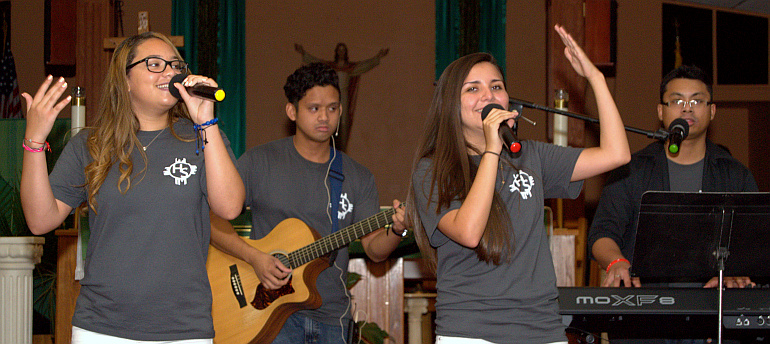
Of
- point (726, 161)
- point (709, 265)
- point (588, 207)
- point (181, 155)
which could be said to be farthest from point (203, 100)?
point (588, 207)

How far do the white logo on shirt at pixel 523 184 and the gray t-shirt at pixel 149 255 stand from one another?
876 millimetres

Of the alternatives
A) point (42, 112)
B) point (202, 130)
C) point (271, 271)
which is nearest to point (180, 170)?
point (202, 130)

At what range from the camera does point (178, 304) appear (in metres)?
1.81

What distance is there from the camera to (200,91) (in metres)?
1.79

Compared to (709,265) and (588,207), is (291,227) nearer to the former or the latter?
(709,265)


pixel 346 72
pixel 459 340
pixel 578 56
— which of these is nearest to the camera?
pixel 459 340

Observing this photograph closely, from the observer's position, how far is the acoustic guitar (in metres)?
2.86

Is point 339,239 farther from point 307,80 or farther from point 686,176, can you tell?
point 686,176

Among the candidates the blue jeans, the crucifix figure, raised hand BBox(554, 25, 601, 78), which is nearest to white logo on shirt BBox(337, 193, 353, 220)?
the blue jeans

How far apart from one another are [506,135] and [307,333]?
1428 millimetres

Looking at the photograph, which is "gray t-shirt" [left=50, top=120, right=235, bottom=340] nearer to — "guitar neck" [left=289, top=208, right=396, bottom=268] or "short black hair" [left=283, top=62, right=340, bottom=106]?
"guitar neck" [left=289, top=208, right=396, bottom=268]

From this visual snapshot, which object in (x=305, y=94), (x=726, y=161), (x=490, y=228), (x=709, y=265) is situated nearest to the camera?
(x=490, y=228)

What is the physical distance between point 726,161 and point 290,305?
1910 millimetres

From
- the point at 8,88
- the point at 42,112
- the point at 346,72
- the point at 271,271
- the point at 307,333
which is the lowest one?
the point at 307,333
